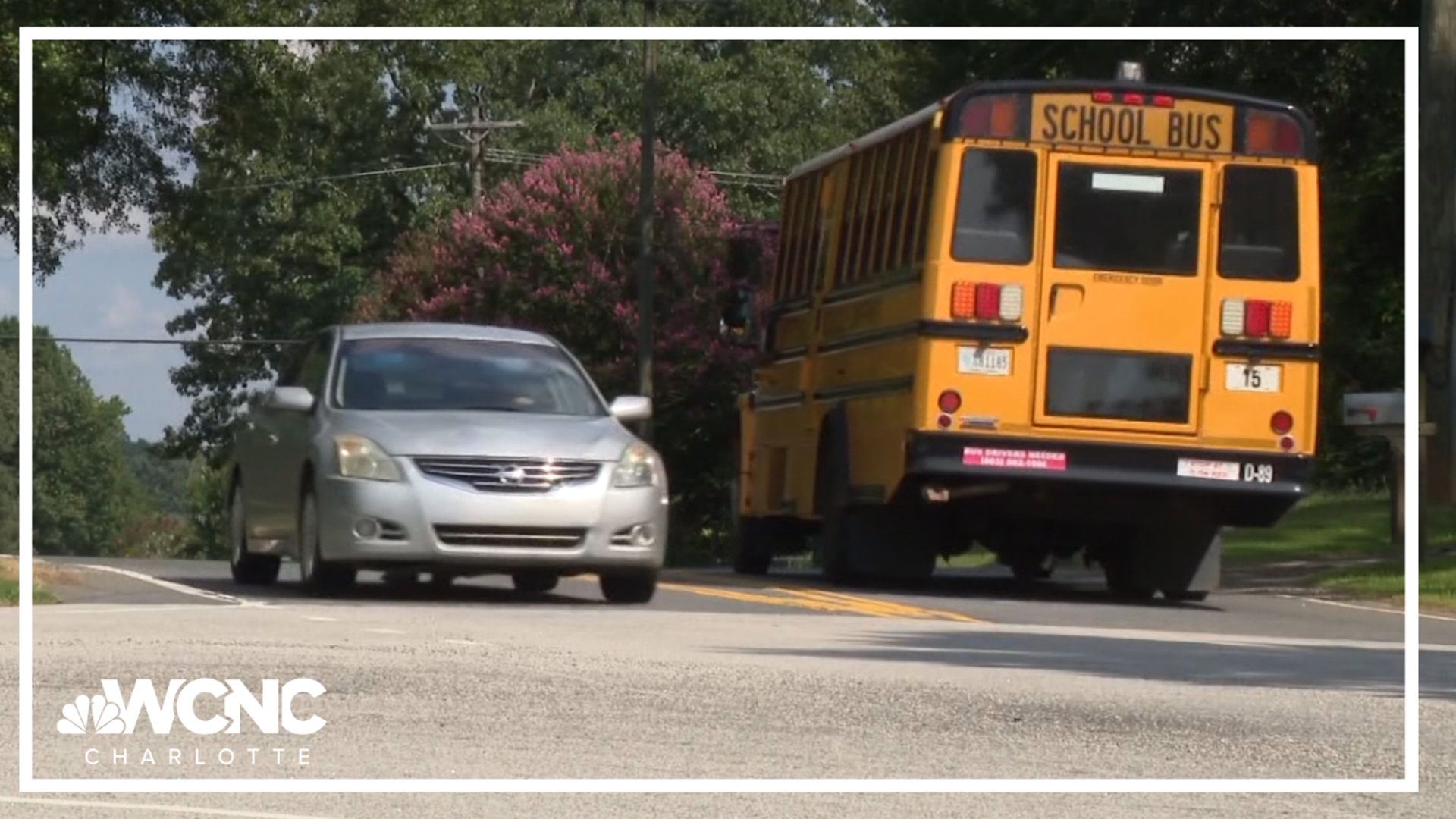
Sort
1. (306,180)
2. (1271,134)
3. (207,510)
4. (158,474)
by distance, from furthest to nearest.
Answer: (1271,134), (207,510), (306,180), (158,474)

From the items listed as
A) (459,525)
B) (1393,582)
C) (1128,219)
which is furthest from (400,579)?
(1393,582)

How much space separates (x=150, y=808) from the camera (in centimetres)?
680

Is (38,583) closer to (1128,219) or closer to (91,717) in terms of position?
(1128,219)

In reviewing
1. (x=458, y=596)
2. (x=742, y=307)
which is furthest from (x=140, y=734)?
(x=742, y=307)

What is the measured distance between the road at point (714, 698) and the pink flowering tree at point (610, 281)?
0.97 m

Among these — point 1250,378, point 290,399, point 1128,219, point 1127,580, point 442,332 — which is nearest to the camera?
point 290,399

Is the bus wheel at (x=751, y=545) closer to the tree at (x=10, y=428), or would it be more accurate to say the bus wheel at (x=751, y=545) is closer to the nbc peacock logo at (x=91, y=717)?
the nbc peacock logo at (x=91, y=717)

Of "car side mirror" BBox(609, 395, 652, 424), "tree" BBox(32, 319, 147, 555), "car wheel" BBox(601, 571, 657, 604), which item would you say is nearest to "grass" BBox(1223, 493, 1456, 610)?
"car wheel" BBox(601, 571, 657, 604)

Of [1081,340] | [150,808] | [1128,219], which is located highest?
[1128,219]

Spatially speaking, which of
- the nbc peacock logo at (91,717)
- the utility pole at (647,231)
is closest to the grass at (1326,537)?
the utility pole at (647,231)

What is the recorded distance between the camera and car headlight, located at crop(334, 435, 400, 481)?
11.5 m

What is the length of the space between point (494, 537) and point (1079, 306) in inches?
241

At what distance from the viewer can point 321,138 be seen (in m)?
9.20

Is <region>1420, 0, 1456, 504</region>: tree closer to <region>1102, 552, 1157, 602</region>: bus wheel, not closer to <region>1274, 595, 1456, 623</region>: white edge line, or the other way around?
<region>1274, 595, 1456, 623</region>: white edge line
